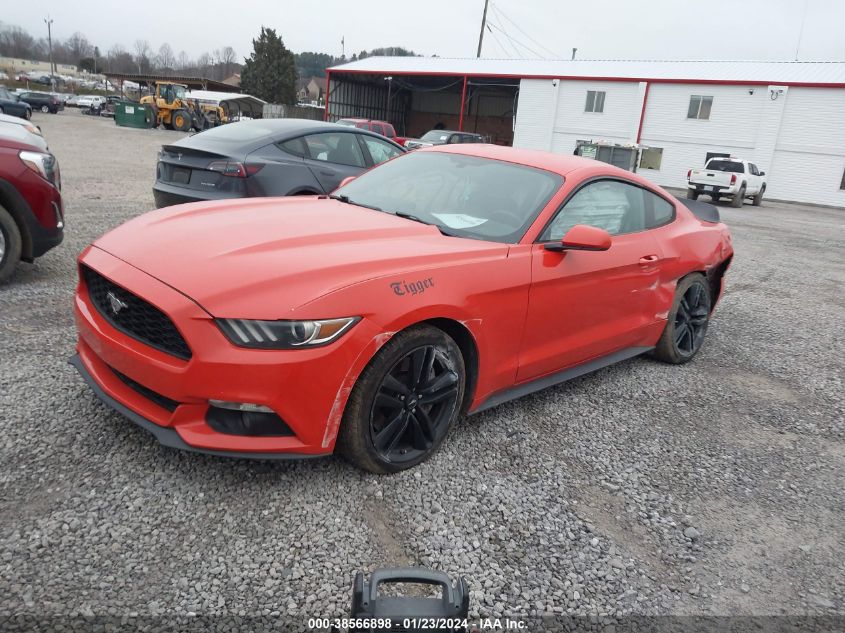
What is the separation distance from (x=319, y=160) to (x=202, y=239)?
4.19 m

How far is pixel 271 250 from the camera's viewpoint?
2.75 meters

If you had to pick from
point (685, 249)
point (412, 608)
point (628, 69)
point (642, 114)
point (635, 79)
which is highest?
point (628, 69)

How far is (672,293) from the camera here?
4488mm

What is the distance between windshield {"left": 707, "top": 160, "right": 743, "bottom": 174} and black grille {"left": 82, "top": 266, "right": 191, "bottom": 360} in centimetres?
2323

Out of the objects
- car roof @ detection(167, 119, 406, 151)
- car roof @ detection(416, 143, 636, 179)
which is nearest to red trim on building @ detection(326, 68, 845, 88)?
car roof @ detection(167, 119, 406, 151)

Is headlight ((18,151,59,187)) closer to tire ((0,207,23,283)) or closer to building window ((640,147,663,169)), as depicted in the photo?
tire ((0,207,23,283))

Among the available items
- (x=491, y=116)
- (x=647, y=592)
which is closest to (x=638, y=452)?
(x=647, y=592)

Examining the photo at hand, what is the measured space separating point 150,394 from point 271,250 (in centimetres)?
78

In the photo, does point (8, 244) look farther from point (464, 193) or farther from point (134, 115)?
A: point (134, 115)

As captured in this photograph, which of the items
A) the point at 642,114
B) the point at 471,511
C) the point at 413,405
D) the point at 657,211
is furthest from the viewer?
the point at 642,114

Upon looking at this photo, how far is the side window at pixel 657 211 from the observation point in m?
4.37

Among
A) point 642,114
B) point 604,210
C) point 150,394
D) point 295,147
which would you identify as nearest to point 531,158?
point 604,210

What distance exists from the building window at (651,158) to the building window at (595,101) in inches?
159

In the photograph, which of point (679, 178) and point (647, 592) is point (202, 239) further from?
point (679, 178)
